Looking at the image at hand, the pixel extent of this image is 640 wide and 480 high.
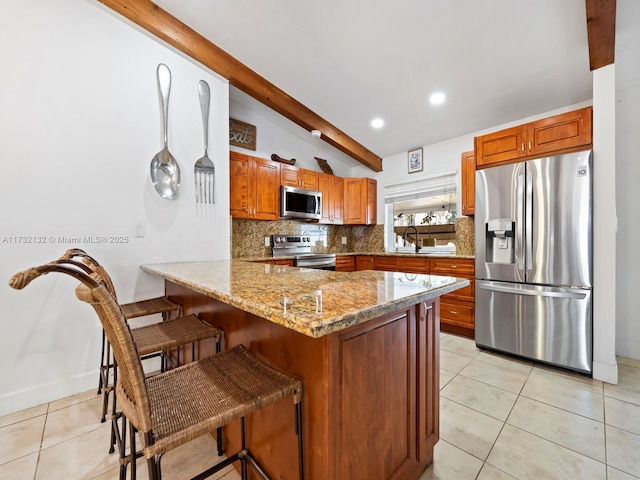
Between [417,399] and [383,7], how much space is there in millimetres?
2640

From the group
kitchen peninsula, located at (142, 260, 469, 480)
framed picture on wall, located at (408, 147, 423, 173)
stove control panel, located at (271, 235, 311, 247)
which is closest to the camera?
kitchen peninsula, located at (142, 260, 469, 480)

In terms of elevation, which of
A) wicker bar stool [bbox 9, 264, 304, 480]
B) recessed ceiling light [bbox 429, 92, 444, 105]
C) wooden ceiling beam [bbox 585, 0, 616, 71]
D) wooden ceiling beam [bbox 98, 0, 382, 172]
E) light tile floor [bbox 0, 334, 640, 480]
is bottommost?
light tile floor [bbox 0, 334, 640, 480]

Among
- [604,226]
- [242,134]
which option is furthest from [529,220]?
[242,134]

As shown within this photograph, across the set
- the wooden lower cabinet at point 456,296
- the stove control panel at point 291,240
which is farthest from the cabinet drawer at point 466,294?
the stove control panel at point 291,240

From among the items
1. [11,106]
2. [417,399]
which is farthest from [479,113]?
[11,106]

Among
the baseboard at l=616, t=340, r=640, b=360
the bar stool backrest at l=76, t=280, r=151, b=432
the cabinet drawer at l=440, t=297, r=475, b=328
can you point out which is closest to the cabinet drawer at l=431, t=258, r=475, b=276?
the cabinet drawer at l=440, t=297, r=475, b=328

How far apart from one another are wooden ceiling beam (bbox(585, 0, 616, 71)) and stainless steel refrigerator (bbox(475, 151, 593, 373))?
2.31 feet

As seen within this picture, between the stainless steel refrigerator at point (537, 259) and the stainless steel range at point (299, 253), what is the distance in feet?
6.49

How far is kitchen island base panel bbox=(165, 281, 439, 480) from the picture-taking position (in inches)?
33.7

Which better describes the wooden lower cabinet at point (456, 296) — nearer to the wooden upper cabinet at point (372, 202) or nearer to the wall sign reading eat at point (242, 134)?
the wooden upper cabinet at point (372, 202)

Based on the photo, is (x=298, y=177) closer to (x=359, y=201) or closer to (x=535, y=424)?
(x=359, y=201)

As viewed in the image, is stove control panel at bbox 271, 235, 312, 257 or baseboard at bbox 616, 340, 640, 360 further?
stove control panel at bbox 271, 235, 312, 257

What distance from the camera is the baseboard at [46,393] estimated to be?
69.9 inches

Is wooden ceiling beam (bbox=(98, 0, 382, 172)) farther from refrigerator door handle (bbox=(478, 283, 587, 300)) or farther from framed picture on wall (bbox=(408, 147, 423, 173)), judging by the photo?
refrigerator door handle (bbox=(478, 283, 587, 300))
